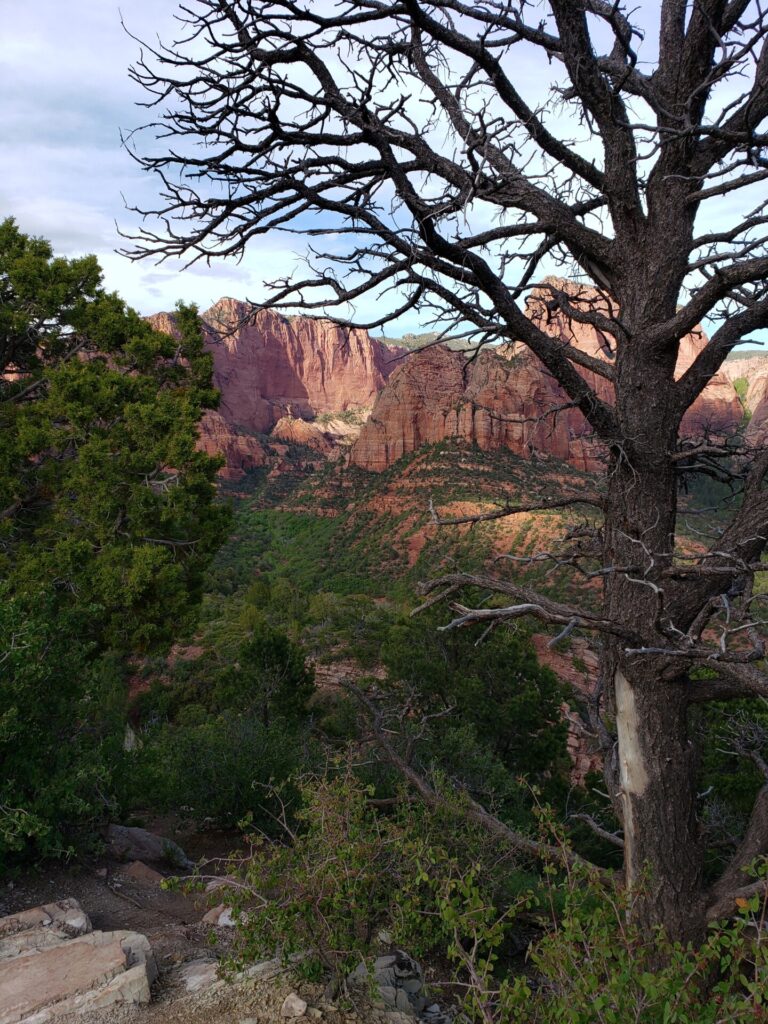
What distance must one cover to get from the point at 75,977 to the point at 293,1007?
46.8 inches

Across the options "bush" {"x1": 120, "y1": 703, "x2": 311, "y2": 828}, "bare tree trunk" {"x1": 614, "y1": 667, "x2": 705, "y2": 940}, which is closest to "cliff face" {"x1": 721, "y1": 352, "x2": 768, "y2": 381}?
"bush" {"x1": 120, "y1": 703, "x2": 311, "y2": 828}

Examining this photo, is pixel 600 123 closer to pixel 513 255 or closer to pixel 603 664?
pixel 513 255

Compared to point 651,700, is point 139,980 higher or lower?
lower

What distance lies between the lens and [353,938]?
2.97m

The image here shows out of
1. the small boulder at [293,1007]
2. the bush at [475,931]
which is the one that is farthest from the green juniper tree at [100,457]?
the small boulder at [293,1007]

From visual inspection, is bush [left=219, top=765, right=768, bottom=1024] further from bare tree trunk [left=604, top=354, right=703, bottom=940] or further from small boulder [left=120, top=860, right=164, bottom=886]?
small boulder [left=120, top=860, right=164, bottom=886]

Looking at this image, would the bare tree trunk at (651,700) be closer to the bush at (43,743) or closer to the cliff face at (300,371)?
the bush at (43,743)

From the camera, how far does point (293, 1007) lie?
2.78 meters

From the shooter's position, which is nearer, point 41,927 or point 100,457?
point 41,927

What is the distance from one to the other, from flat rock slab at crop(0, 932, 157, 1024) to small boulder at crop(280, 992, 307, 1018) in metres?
0.71

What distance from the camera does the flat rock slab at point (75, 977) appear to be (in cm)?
293

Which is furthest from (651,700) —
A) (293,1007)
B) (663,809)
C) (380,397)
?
(380,397)

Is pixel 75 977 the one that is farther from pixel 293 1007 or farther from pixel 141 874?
A: pixel 141 874

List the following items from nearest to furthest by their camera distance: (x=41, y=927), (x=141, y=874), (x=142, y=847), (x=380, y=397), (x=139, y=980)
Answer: (x=139, y=980) → (x=41, y=927) → (x=141, y=874) → (x=142, y=847) → (x=380, y=397)
